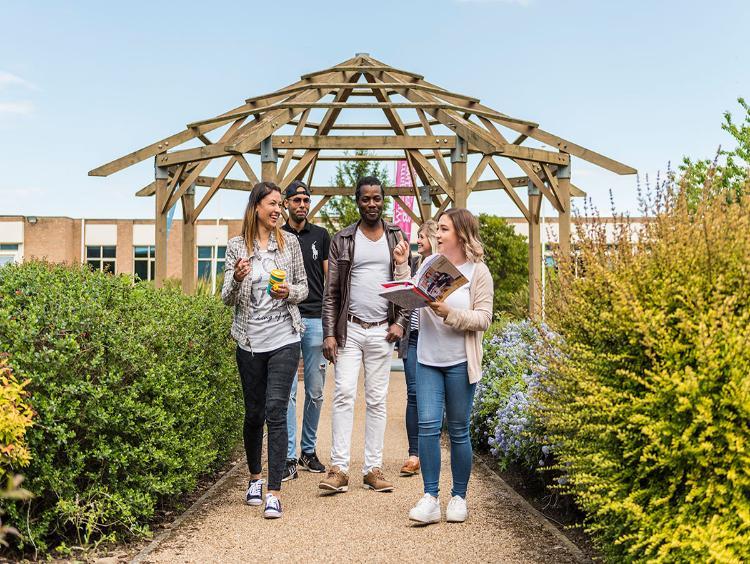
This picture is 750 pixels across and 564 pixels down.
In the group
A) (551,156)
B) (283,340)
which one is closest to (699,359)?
(283,340)

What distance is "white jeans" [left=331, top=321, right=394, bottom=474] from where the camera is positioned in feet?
20.1

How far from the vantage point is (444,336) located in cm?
520

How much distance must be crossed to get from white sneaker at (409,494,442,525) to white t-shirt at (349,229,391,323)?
1.46m

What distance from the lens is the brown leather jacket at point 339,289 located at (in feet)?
20.0

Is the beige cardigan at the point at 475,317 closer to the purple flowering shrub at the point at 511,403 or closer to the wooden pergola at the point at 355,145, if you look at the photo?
the purple flowering shrub at the point at 511,403

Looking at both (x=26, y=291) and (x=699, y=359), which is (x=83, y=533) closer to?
(x=26, y=291)

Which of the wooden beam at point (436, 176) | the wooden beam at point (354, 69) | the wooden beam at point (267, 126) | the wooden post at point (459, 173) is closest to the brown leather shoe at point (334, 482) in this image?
the wooden beam at point (267, 126)

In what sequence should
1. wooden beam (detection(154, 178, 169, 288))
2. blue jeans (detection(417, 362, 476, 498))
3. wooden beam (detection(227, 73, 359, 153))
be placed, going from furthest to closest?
wooden beam (detection(154, 178, 169, 288))
wooden beam (detection(227, 73, 359, 153))
blue jeans (detection(417, 362, 476, 498))

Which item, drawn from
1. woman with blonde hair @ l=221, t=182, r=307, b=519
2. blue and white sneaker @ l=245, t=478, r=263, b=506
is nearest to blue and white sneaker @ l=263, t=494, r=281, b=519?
woman with blonde hair @ l=221, t=182, r=307, b=519

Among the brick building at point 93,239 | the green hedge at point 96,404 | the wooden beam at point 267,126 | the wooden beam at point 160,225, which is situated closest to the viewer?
the green hedge at point 96,404

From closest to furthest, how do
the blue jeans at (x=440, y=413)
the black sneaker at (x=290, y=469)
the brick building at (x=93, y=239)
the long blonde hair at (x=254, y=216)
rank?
1. the blue jeans at (x=440, y=413)
2. the long blonde hair at (x=254, y=216)
3. the black sneaker at (x=290, y=469)
4. the brick building at (x=93, y=239)

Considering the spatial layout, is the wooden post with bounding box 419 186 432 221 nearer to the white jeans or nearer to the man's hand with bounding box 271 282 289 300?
the white jeans

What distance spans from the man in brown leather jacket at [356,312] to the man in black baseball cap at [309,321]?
0.56m

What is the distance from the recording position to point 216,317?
6.52m
